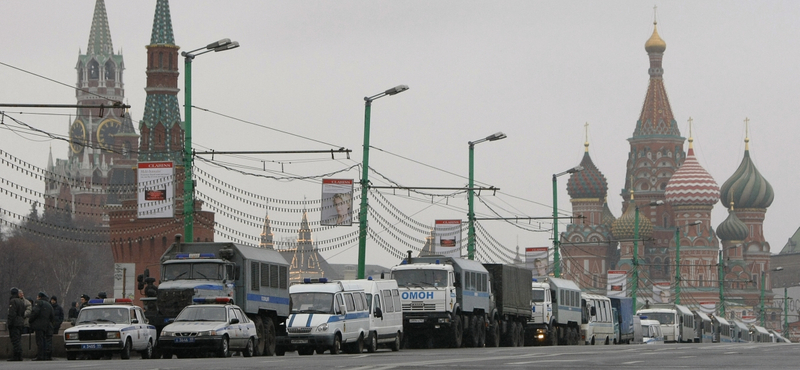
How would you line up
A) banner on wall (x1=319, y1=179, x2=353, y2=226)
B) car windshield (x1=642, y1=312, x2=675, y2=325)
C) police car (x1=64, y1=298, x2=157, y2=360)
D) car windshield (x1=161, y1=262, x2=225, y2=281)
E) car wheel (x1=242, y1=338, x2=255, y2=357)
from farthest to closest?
car windshield (x1=642, y1=312, x2=675, y2=325), banner on wall (x1=319, y1=179, x2=353, y2=226), car windshield (x1=161, y1=262, x2=225, y2=281), car wheel (x1=242, y1=338, x2=255, y2=357), police car (x1=64, y1=298, x2=157, y2=360)

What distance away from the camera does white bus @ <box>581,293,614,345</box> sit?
58156 mm

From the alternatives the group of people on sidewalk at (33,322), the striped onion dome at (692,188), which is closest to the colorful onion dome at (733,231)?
the striped onion dome at (692,188)

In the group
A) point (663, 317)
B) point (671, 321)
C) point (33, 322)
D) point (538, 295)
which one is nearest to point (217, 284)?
point (33, 322)

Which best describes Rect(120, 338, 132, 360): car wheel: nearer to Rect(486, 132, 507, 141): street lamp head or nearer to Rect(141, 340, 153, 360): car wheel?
Rect(141, 340, 153, 360): car wheel

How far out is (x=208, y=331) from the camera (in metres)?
31.2

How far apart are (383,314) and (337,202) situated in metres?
8.77

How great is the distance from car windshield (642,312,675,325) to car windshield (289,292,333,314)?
3952 cm

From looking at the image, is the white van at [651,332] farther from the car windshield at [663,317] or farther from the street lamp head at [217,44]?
the street lamp head at [217,44]

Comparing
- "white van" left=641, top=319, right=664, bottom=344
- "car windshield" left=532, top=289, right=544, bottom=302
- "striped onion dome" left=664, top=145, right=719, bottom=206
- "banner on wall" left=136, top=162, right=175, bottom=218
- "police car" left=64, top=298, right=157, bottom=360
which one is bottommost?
"white van" left=641, top=319, right=664, bottom=344

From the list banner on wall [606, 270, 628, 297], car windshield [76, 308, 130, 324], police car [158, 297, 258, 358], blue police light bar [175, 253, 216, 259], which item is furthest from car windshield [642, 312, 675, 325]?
car windshield [76, 308, 130, 324]

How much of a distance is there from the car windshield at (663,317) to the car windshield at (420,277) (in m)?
32.6

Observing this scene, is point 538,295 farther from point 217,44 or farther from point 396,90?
point 217,44

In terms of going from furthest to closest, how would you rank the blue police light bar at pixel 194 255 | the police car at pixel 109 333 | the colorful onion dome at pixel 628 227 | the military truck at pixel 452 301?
the colorful onion dome at pixel 628 227 < the military truck at pixel 452 301 < the blue police light bar at pixel 194 255 < the police car at pixel 109 333

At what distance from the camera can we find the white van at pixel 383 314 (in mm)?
37500
